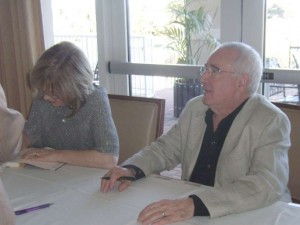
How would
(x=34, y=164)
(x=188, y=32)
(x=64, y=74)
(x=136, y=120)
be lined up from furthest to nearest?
(x=188, y=32)
(x=136, y=120)
(x=64, y=74)
(x=34, y=164)

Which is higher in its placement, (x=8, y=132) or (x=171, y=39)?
(x=171, y=39)

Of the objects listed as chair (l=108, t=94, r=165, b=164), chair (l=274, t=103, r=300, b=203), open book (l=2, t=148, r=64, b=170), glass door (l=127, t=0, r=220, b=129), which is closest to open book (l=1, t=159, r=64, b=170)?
open book (l=2, t=148, r=64, b=170)

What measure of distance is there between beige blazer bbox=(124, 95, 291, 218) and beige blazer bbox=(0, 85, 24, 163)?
0.56 meters

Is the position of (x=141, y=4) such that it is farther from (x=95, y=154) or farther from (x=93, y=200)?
(x=93, y=200)

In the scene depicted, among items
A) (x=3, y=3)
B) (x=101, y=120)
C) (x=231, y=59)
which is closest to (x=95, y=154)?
(x=101, y=120)

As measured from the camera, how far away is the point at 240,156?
1437 millimetres

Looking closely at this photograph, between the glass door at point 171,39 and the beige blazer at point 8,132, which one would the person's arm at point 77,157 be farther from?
the glass door at point 171,39

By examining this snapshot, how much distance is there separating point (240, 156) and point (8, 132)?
1.00 m

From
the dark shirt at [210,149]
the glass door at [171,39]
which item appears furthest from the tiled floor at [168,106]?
the dark shirt at [210,149]

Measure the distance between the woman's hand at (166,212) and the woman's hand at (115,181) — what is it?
0.24 meters

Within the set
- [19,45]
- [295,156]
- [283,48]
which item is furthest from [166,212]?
[19,45]

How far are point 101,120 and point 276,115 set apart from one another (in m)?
0.74

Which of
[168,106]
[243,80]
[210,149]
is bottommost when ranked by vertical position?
[168,106]

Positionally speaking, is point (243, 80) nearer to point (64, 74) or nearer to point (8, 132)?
point (64, 74)
